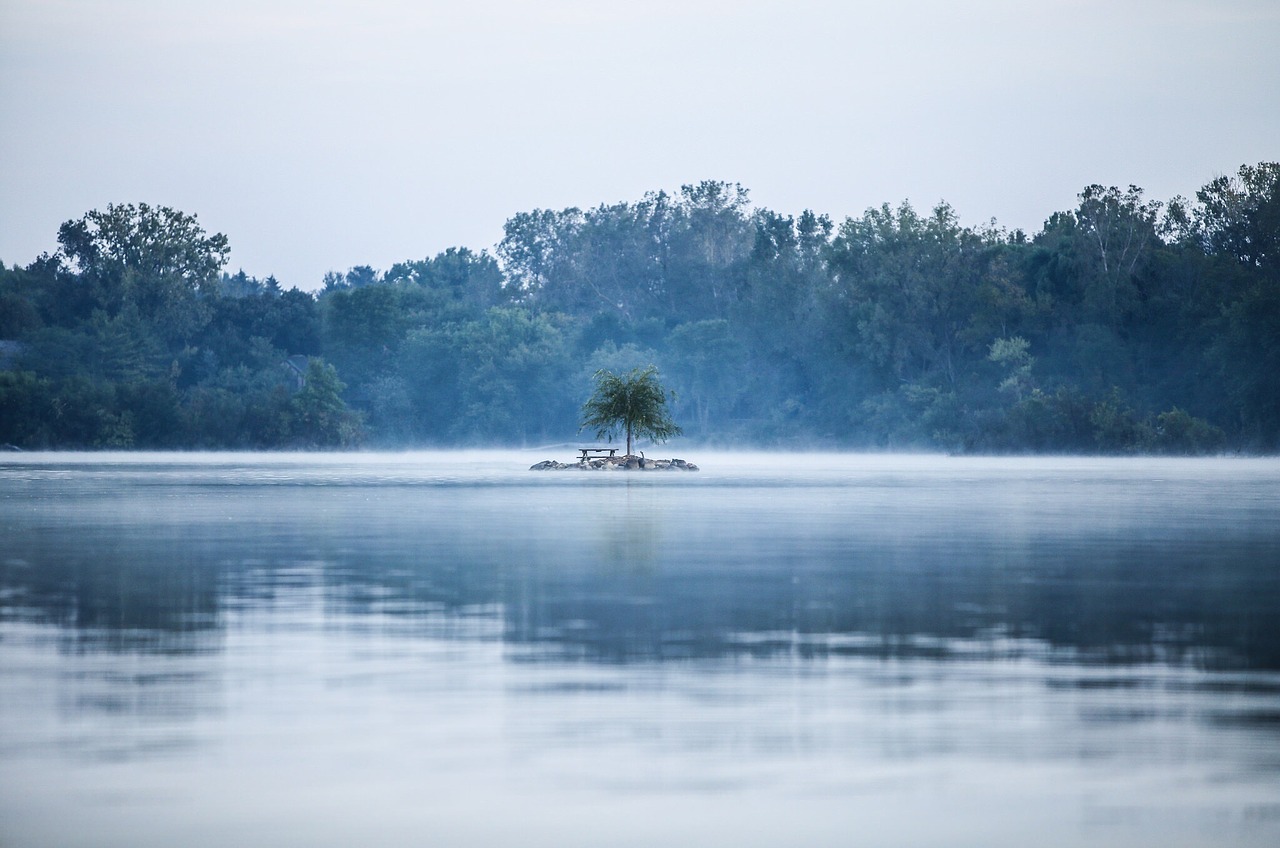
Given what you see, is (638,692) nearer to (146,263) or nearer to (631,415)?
(631,415)

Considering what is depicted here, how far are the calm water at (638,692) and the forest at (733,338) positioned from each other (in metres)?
67.9

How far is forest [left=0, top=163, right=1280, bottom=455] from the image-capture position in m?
85.5

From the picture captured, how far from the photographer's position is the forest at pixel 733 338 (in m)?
85.5

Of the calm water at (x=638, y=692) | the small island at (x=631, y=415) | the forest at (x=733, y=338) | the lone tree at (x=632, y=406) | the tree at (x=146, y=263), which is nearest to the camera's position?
the calm water at (x=638, y=692)

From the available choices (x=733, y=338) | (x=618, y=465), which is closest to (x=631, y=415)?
(x=618, y=465)

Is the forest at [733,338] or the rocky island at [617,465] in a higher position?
the forest at [733,338]

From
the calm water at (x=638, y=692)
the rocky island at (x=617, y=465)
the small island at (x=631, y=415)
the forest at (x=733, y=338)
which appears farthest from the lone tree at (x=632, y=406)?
the calm water at (x=638, y=692)

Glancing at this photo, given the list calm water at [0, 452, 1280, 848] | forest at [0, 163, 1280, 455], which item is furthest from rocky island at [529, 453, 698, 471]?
calm water at [0, 452, 1280, 848]

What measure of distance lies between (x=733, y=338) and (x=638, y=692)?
103747 millimetres

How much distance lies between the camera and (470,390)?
115 metres

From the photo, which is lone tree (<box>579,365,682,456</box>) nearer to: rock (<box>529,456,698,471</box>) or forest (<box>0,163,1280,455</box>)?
rock (<box>529,456,698,471</box>)

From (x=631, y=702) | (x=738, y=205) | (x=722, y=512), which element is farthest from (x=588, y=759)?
(x=738, y=205)

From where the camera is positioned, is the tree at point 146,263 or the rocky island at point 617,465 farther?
the tree at point 146,263

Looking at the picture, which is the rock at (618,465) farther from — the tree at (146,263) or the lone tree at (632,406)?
the tree at (146,263)
